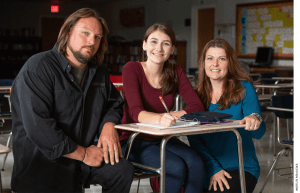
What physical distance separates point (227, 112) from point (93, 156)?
2.87ft

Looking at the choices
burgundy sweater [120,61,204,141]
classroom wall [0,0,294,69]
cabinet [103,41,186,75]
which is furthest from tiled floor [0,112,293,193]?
cabinet [103,41,186,75]

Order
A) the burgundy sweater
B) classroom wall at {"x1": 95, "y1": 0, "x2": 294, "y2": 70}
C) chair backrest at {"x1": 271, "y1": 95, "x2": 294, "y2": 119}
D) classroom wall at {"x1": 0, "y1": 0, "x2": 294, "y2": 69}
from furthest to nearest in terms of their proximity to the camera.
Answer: classroom wall at {"x1": 0, "y1": 0, "x2": 294, "y2": 69}, classroom wall at {"x1": 95, "y1": 0, "x2": 294, "y2": 70}, chair backrest at {"x1": 271, "y1": 95, "x2": 294, "y2": 119}, the burgundy sweater

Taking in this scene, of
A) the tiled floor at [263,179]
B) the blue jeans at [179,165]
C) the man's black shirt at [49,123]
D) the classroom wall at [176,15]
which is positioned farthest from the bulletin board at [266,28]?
the man's black shirt at [49,123]

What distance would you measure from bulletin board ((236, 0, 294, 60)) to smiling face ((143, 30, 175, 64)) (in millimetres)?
6889

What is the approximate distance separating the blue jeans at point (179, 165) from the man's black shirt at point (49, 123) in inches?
12.8

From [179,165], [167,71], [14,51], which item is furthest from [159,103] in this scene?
[14,51]

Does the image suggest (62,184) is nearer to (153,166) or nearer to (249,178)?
(153,166)

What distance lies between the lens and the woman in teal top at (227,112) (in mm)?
2014

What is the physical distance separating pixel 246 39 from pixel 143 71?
7.83 meters

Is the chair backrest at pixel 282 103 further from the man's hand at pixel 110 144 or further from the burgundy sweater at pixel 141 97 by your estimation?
the man's hand at pixel 110 144

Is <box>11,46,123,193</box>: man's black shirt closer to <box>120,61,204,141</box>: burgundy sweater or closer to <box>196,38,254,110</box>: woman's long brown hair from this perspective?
<box>120,61,204,141</box>: burgundy sweater

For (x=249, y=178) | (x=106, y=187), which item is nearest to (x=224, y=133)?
(x=249, y=178)

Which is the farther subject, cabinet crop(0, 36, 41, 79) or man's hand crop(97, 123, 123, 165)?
cabinet crop(0, 36, 41, 79)

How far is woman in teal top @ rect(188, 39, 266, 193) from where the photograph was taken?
6.61 feet
